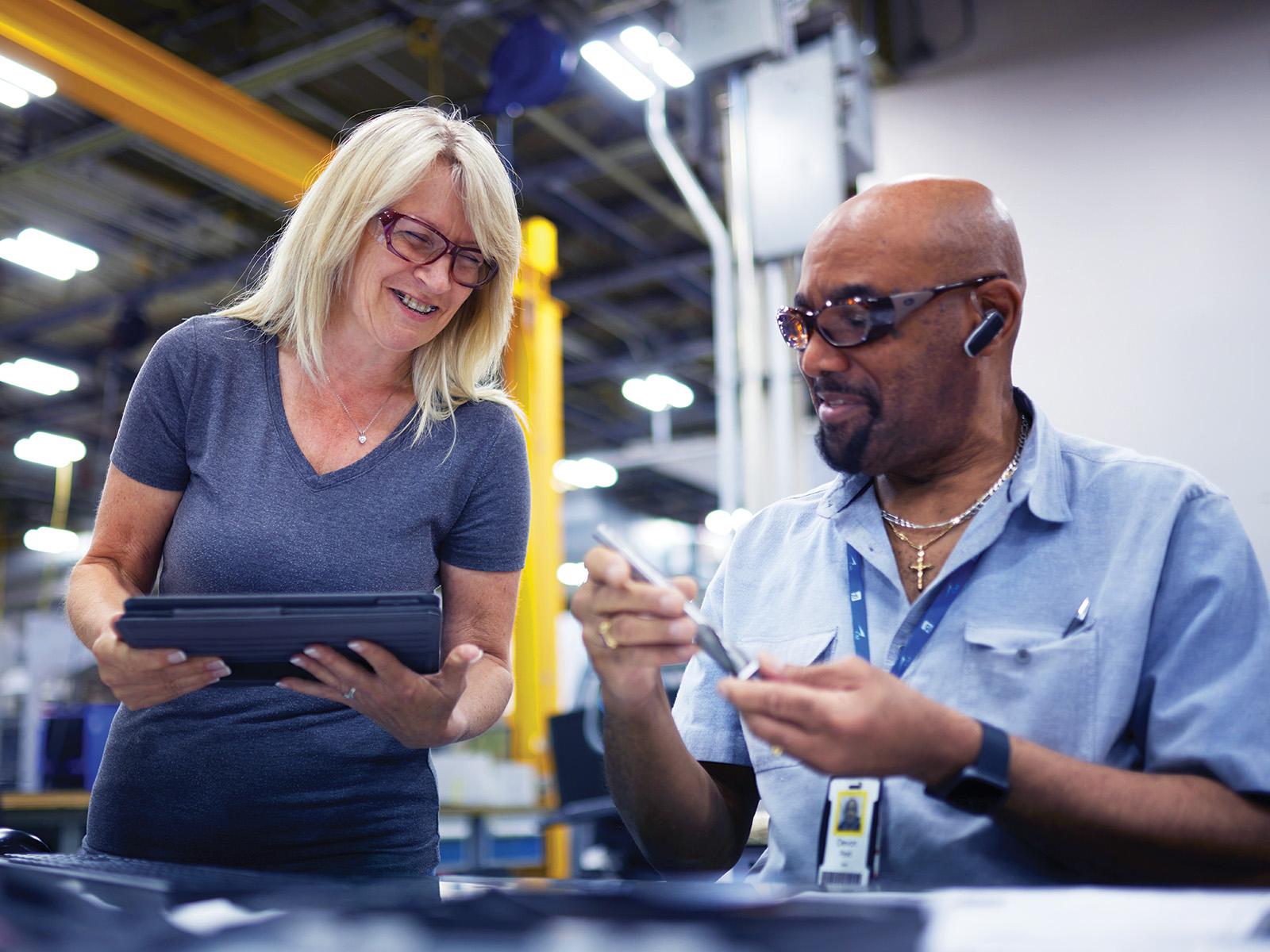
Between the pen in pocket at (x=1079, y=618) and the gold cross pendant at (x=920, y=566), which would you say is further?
the gold cross pendant at (x=920, y=566)

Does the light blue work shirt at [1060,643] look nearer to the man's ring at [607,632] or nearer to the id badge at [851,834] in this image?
the id badge at [851,834]

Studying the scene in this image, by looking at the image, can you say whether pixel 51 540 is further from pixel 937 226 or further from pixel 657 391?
pixel 937 226

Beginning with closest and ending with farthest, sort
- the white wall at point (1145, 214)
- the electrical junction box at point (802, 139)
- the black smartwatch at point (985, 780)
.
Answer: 1. the black smartwatch at point (985, 780)
2. the white wall at point (1145, 214)
3. the electrical junction box at point (802, 139)

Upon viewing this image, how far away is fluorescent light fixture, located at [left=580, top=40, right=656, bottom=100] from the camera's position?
6293mm

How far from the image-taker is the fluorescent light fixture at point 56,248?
29.1 ft

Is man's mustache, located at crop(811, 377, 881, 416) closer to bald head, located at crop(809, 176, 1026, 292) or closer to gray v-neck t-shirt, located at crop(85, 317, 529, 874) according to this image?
bald head, located at crop(809, 176, 1026, 292)

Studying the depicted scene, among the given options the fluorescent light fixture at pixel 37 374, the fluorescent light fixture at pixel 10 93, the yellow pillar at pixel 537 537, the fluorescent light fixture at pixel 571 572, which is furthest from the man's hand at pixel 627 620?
the fluorescent light fixture at pixel 571 572

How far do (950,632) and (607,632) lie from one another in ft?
1.60

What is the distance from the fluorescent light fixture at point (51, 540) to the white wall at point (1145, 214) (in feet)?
56.7

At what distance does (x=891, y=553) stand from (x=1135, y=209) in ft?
9.97

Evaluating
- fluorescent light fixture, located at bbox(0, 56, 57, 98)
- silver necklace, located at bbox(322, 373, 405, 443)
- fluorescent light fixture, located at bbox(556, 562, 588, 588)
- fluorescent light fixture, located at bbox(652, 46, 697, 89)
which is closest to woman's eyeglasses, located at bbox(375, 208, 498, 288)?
silver necklace, located at bbox(322, 373, 405, 443)

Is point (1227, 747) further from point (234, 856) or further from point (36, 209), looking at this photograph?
point (36, 209)

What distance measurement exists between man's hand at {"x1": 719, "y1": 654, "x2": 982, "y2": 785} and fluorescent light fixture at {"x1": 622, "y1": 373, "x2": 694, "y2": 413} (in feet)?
37.0

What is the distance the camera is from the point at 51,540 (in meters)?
18.1
